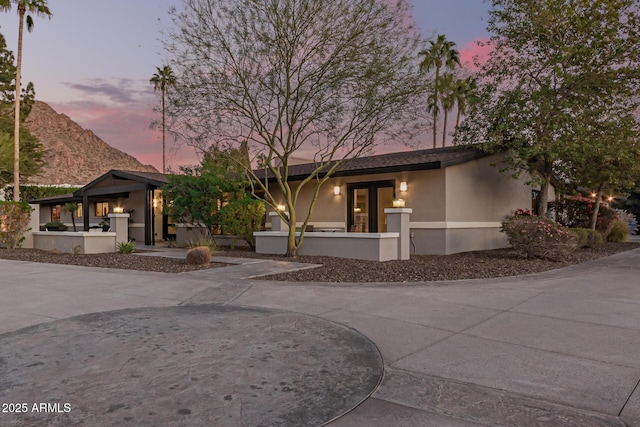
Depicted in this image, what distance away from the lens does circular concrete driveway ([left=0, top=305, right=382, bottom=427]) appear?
9.06 ft

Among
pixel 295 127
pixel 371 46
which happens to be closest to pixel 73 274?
pixel 295 127

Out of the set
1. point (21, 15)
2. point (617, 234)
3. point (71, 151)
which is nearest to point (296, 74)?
point (617, 234)

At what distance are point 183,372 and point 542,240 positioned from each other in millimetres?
10822

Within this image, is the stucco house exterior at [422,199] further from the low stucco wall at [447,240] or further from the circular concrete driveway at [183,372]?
the circular concrete driveway at [183,372]

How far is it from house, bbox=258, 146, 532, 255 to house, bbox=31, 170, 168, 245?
6.88 meters

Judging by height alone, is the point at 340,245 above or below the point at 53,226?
below

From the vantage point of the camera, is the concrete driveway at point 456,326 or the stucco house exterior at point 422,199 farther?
the stucco house exterior at point 422,199

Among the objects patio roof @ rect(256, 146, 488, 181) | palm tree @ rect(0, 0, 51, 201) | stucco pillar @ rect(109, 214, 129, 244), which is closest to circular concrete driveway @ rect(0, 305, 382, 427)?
patio roof @ rect(256, 146, 488, 181)

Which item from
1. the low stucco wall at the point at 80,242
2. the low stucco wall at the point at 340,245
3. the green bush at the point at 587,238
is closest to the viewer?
the low stucco wall at the point at 340,245

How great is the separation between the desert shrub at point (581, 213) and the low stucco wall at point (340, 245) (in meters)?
11.1

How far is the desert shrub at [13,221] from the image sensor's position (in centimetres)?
1555

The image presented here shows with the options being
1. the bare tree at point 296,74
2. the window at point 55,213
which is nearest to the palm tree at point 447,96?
the bare tree at point 296,74

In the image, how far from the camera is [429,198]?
14031 millimetres

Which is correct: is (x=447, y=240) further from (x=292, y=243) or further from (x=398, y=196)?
(x=292, y=243)
